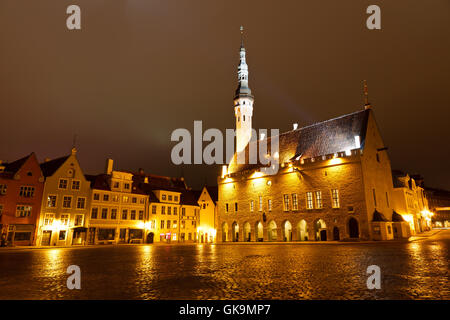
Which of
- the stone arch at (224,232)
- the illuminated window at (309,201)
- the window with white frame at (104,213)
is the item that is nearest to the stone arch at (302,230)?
the illuminated window at (309,201)

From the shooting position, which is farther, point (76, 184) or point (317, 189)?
point (76, 184)

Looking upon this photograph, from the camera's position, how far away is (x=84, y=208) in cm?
3903

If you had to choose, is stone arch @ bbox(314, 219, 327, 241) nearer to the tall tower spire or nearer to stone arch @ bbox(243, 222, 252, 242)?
stone arch @ bbox(243, 222, 252, 242)

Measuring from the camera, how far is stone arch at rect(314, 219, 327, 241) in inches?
1405

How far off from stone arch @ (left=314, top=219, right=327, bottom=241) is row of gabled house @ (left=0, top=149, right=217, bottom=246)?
2188cm

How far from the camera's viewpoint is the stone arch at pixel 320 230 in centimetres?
3569

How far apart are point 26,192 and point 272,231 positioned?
102 feet

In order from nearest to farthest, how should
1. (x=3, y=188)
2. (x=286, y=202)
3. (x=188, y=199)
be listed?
1. (x=3, y=188)
2. (x=286, y=202)
3. (x=188, y=199)

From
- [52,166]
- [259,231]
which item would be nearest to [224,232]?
[259,231]

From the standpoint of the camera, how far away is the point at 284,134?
47.0 metres

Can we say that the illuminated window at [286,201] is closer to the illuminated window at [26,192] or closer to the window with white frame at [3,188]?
the illuminated window at [26,192]

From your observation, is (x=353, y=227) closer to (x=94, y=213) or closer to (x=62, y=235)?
(x=94, y=213)

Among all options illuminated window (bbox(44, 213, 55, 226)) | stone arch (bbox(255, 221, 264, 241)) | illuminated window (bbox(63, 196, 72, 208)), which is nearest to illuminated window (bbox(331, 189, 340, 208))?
stone arch (bbox(255, 221, 264, 241))
